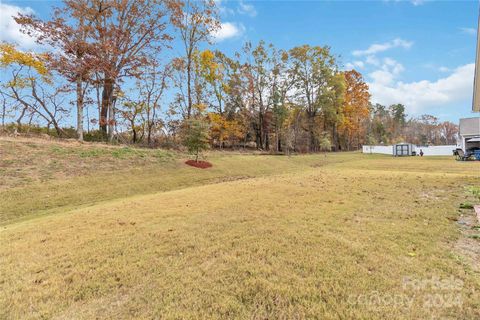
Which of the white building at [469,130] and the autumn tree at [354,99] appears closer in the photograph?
the white building at [469,130]

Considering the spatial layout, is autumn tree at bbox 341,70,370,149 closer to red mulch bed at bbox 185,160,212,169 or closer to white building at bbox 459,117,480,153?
white building at bbox 459,117,480,153

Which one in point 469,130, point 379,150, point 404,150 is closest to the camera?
point 469,130

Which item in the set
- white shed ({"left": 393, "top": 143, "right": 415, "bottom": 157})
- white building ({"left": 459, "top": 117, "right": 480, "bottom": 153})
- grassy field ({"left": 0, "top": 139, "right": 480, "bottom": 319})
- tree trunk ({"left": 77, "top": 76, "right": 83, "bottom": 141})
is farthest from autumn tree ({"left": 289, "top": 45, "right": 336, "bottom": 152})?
grassy field ({"left": 0, "top": 139, "right": 480, "bottom": 319})

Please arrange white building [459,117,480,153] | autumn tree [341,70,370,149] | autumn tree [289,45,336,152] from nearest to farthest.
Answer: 1. white building [459,117,480,153]
2. autumn tree [289,45,336,152]
3. autumn tree [341,70,370,149]

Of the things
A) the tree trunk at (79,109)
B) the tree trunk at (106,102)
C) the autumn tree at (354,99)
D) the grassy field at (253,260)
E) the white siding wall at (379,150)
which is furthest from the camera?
the autumn tree at (354,99)

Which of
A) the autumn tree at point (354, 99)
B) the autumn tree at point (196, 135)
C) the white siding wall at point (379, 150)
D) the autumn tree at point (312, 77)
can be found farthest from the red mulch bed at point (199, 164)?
the white siding wall at point (379, 150)

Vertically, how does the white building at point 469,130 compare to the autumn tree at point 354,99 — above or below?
below

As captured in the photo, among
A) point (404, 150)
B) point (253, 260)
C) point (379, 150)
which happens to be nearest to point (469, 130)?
point (404, 150)

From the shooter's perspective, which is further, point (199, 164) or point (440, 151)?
point (440, 151)

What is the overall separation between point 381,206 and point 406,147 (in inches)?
1408

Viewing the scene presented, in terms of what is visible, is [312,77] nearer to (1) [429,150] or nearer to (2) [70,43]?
(1) [429,150]

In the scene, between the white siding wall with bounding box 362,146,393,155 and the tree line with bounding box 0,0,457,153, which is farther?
the white siding wall with bounding box 362,146,393,155

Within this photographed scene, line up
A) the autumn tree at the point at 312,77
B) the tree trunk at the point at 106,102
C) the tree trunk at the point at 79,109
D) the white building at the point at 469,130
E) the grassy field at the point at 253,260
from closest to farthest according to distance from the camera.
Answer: the grassy field at the point at 253,260
the tree trunk at the point at 79,109
the tree trunk at the point at 106,102
the white building at the point at 469,130
the autumn tree at the point at 312,77

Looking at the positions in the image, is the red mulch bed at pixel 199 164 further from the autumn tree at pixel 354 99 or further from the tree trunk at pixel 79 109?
the autumn tree at pixel 354 99
